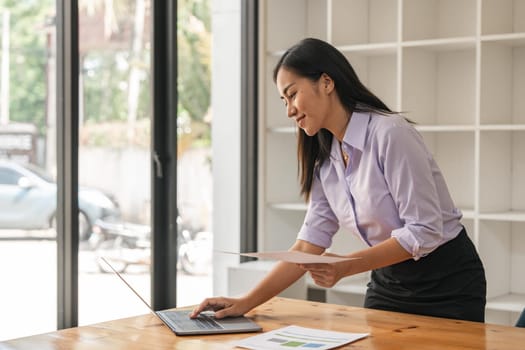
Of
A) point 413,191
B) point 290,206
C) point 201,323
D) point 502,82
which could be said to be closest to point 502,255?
point 502,82

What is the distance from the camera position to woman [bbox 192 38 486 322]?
7.41 ft

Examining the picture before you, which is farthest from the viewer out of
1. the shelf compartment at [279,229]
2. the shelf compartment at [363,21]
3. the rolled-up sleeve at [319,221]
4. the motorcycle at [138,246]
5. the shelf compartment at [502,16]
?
the shelf compartment at [279,229]

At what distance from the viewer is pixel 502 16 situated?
150 inches

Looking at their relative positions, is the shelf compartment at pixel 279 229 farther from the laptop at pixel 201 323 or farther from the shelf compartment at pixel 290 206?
the laptop at pixel 201 323

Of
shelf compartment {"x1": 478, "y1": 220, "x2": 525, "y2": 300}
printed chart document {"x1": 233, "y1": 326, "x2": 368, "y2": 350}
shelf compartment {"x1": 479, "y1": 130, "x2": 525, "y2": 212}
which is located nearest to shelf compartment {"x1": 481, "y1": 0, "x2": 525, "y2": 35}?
shelf compartment {"x1": 479, "y1": 130, "x2": 525, "y2": 212}

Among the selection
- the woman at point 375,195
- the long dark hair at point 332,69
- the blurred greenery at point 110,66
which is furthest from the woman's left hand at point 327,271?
the blurred greenery at point 110,66

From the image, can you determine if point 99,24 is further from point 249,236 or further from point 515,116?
point 515,116

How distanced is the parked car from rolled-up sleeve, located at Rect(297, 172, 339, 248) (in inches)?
53.8

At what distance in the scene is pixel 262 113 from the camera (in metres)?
4.32

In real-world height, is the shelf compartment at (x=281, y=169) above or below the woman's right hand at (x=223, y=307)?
above

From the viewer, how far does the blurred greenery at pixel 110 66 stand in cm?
339

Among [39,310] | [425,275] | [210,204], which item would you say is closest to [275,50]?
[210,204]

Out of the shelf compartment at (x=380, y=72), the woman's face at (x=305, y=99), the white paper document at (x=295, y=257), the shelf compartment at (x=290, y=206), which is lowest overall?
the shelf compartment at (x=290, y=206)

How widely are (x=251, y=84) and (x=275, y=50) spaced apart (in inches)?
11.9
